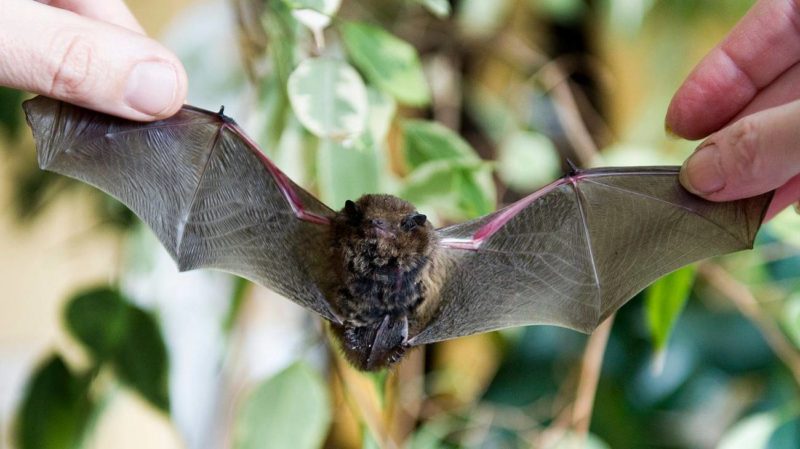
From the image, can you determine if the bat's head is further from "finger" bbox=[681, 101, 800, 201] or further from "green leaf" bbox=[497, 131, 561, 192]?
"green leaf" bbox=[497, 131, 561, 192]

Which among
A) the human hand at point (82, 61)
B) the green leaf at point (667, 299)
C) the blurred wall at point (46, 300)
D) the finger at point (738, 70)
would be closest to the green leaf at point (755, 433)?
the green leaf at point (667, 299)

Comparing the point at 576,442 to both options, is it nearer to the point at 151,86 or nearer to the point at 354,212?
A: the point at 354,212

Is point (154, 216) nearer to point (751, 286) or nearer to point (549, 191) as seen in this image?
point (549, 191)

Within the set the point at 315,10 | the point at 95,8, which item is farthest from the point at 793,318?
the point at 95,8

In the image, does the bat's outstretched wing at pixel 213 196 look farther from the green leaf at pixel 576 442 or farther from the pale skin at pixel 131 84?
the green leaf at pixel 576 442

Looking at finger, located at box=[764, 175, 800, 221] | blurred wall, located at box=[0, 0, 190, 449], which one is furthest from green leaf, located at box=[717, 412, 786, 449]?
blurred wall, located at box=[0, 0, 190, 449]
